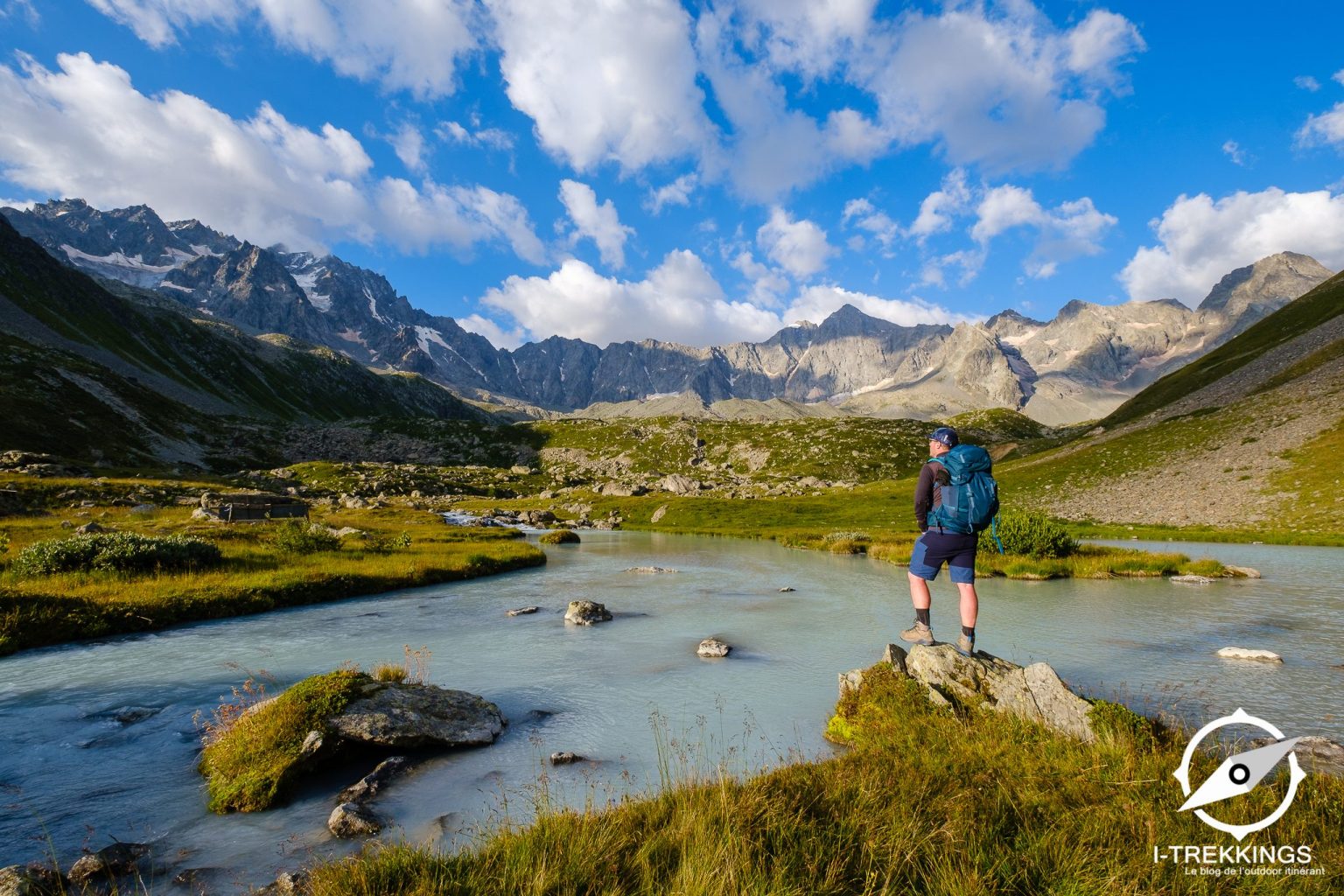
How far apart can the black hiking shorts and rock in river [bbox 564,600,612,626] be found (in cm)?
1307

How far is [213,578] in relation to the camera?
80.5 ft

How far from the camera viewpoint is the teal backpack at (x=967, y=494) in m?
12.1

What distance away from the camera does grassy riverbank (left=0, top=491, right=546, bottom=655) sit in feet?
60.0

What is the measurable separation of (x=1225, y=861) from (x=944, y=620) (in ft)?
53.4

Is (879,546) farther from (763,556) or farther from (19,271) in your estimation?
(19,271)

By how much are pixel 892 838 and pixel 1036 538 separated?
3384cm

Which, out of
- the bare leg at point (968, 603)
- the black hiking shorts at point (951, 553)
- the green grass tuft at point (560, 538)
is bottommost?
the green grass tuft at point (560, 538)

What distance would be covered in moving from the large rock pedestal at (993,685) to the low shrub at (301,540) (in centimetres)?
3162

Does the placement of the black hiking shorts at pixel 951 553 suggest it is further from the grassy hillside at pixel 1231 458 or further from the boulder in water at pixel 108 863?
the grassy hillside at pixel 1231 458

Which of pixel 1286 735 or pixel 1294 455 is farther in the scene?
pixel 1294 455

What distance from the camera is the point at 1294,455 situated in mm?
58719

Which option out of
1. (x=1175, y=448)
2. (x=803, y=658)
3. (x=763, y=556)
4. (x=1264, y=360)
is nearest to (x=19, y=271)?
(x=763, y=556)

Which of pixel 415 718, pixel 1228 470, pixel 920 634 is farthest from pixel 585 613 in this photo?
pixel 1228 470

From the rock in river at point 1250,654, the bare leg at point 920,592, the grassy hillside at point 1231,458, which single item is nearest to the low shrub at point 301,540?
the bare leg at point 920,592
